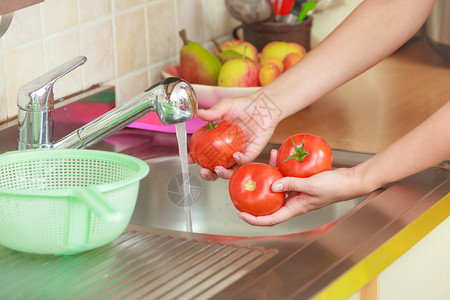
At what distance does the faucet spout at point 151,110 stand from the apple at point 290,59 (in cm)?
62

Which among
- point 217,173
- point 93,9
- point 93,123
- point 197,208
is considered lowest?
point 197,208

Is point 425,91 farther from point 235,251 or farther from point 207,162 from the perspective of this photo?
point 235,251

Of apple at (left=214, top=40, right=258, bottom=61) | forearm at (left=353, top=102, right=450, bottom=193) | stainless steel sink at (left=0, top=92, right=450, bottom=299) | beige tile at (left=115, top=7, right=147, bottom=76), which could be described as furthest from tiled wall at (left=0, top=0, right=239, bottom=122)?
forearm at (left=353, top=102, right=450, bottom=193)

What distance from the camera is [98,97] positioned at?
4.93ft

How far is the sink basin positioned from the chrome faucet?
0.23 meters

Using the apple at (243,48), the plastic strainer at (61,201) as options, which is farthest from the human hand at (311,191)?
the apple at (243,48)

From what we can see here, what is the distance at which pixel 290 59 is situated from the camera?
1.73 m

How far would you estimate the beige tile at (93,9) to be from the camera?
1.46 meters

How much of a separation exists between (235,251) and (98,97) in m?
0.62

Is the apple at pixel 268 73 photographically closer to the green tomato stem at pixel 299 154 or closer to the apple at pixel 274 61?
the apple at pixel 274 61

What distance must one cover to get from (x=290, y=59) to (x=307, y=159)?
587 millimetres

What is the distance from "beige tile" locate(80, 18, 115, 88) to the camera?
4.89ft

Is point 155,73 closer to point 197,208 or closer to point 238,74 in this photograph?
point 238,74

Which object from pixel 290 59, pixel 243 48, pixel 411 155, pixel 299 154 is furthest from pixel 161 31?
pixel 411 155
